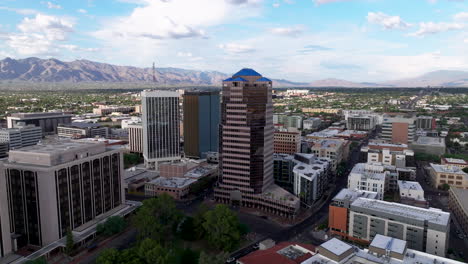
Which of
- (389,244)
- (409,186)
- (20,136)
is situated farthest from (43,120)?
(389,244)

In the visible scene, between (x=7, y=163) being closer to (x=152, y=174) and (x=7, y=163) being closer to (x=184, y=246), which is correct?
(x=184, y=246)

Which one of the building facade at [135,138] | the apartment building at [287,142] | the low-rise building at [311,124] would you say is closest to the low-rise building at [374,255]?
the apartment building at [287,142]

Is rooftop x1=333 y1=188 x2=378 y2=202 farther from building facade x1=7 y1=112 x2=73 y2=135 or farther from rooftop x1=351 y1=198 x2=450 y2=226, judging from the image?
building facade x1=7 y1=112 x2=73 y2=135

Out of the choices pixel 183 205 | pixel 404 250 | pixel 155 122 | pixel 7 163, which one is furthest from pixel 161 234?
pixel 155 122

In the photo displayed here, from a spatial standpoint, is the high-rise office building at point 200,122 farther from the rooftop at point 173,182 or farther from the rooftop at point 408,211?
the rooftop at point 408,211

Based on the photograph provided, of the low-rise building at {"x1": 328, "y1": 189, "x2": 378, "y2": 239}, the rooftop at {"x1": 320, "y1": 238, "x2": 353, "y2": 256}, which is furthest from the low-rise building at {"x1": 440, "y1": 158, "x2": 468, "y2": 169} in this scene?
the rooftop at {"x1": 320, "y1": 238, "x2": 353, "y2": 256}

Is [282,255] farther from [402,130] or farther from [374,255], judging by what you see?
[402,130]

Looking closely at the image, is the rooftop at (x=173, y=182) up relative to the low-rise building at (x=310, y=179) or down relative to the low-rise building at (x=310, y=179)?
down
